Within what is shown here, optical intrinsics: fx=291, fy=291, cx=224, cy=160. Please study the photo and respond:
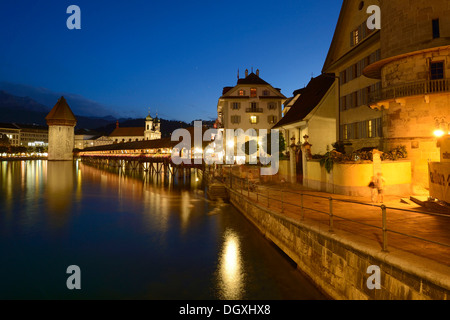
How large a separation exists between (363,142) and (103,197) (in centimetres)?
2591

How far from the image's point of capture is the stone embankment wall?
4996mm

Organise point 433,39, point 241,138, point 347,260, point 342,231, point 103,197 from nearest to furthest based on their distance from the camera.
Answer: point 347,260, point 342,231, point 433,39, point 103,197, point 241,138

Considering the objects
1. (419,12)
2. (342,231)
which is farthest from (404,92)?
(342,231)

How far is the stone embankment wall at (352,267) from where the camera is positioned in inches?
197

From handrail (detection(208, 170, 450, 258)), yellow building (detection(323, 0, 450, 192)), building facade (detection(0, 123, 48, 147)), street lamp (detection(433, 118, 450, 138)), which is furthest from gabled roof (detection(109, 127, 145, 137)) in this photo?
street lamp (detection(433, 118, 450, 138))

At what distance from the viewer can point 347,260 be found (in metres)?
6.93

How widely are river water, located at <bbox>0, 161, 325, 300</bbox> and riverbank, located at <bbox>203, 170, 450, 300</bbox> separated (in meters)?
0.87

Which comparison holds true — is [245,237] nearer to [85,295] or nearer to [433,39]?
[85,295]

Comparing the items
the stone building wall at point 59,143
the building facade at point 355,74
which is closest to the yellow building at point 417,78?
the building facade at point 355,74

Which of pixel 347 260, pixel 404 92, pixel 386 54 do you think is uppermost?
pixel 386 54

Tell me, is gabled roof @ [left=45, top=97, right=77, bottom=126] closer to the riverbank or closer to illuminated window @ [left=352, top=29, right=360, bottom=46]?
illuminated window @ [left=352, top=29, right=360, bottom=46]

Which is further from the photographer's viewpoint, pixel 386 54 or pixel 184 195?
pixel 184 195

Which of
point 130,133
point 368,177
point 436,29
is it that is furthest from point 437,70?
point 130,133

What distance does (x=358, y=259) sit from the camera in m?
→ 6.54
